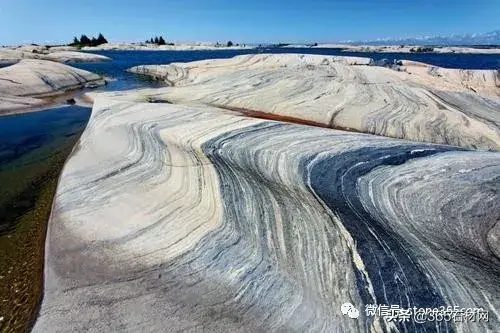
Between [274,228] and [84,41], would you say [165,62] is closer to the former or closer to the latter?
[274,228]

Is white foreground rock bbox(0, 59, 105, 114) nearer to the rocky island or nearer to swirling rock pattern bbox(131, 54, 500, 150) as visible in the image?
swirling rock pattern bbox(131, 54, 500, 150)

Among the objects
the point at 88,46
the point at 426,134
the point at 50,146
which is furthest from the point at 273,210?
the point at 88,46

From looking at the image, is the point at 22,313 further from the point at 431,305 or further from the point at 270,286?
the point at 431,305

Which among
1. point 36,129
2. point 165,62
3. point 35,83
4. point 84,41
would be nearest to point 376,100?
point 36,129

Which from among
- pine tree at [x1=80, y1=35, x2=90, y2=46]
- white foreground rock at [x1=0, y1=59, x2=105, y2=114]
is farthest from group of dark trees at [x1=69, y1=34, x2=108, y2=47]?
white foreground rock at [x1=0, y1=59, x2=105, y2=114]

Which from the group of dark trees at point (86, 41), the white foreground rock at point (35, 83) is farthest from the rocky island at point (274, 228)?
the group of dark trees at point (86, 41)

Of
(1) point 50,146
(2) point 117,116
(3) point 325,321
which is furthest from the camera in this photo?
(1) point 50,146

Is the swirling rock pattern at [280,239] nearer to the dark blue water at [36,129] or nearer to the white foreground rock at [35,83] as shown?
the dark blue water at [36,129]
